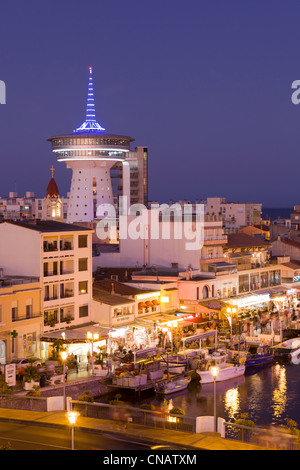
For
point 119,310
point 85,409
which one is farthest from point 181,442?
point 119,310

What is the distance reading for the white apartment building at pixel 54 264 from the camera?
4591cm

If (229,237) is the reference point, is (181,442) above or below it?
below

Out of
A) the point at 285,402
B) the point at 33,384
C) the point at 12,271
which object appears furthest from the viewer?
the point at 12,271

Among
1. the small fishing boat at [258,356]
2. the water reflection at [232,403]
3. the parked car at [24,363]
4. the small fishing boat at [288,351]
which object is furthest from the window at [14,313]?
the small fishing boat at [288,351]

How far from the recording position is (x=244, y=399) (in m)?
42.6

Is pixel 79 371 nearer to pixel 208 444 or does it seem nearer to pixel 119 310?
pixel 119 310

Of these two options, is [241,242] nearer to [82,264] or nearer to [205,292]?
[205,292]

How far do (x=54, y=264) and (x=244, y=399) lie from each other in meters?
14.0

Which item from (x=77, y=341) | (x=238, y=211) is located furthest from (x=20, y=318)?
(x=238, y=211)

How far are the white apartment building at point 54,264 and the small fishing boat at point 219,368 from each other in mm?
8256

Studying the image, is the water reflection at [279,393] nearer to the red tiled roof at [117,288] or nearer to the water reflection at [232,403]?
the water reflection at [232,403]

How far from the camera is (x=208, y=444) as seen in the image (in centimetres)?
2436

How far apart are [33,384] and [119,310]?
1408 centimetres
